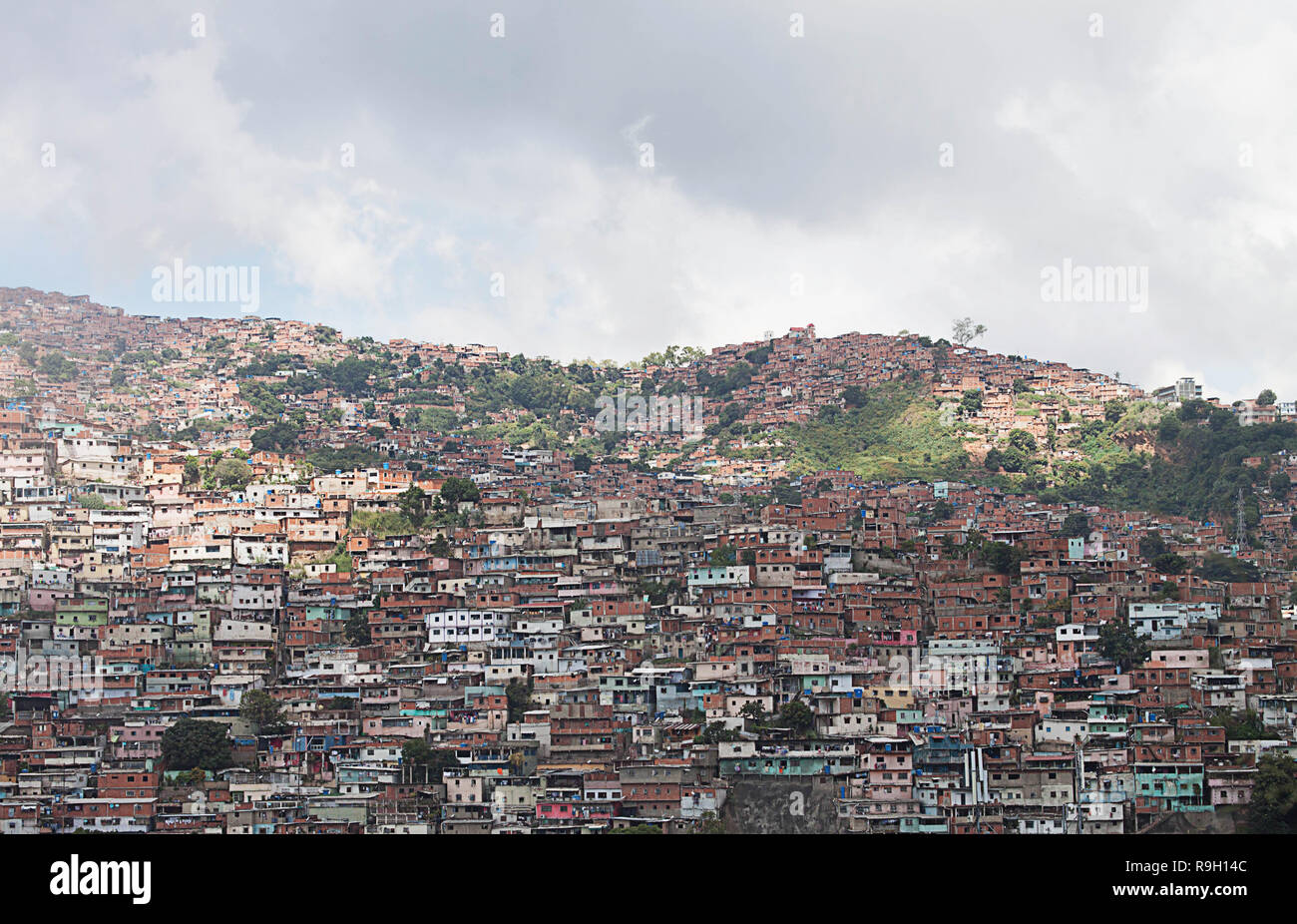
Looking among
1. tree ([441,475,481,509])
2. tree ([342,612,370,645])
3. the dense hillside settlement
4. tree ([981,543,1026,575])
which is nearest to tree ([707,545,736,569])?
the dense hillside settlement

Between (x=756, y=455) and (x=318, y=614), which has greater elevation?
(x=756, y=455)

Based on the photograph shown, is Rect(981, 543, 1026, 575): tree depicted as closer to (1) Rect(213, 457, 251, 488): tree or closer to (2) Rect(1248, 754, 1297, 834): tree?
(2) Rect(1248, 754, 1297, 834): tree

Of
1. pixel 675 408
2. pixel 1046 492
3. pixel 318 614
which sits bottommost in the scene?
pixel 318 614

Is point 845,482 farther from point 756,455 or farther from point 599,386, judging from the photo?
point 599,386

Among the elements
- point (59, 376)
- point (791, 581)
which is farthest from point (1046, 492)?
point (59, 376)

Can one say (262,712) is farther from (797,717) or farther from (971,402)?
(971,402)

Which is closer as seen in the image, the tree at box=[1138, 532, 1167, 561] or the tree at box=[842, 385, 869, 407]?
the tree at box=[1138, 532, 1167, 561]

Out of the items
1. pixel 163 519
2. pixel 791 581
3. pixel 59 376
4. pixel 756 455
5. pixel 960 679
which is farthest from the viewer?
pixel 59 376
